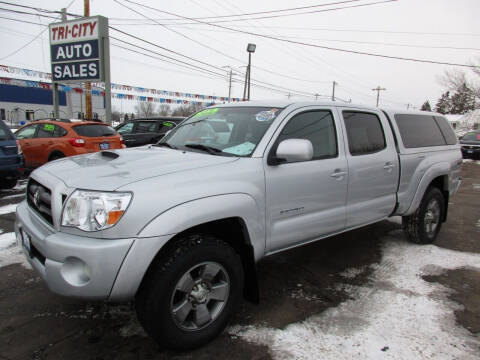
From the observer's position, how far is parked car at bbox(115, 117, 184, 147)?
1051 centimetres

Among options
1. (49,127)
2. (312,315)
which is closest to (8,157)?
(49,127)

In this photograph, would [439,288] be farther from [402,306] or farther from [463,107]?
[463,107]

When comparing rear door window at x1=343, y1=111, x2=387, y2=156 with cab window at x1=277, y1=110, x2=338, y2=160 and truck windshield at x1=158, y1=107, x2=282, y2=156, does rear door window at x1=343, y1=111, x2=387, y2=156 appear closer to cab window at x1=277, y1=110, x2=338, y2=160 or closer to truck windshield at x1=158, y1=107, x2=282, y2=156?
cab window at x1=277, y1=110, x2=338, y2=160

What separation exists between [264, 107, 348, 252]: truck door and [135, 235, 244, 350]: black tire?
482 millimetres

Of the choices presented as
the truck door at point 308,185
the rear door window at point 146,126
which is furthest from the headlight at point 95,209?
the rear door window at point 146,126

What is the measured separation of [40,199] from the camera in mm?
2549

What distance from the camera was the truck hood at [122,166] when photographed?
222 centimetres

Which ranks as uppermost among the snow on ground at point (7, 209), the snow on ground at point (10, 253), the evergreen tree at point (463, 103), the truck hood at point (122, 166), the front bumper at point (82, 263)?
the evergreen tree at point (463, 103)

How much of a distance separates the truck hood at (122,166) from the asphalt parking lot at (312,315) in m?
1.16

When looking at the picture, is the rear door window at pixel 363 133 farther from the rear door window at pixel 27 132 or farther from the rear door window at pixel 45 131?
the rear door window at pixel 27 132

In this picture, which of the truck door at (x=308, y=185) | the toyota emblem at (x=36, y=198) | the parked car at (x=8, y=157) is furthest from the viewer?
the parked car at (x=8, y=157)

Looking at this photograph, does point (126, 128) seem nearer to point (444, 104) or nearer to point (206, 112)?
point (206, 112)

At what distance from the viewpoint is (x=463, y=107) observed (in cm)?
7212

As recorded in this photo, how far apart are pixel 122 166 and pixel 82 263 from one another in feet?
2.55
